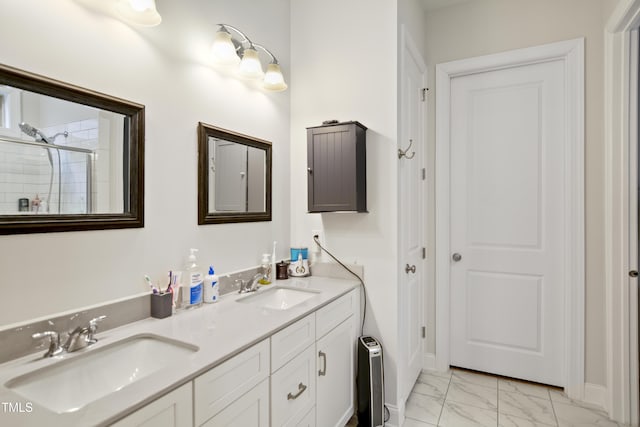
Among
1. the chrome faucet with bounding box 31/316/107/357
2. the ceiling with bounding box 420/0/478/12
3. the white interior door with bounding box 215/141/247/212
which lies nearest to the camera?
the chrome faucet with bounding box 31/316/107/357

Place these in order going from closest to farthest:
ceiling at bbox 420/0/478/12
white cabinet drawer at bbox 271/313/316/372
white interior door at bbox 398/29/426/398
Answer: white cabinet drawer at bbox 271/313/316/372
white interior door at bbox 398/29/426/398
ceiling at bbox 420/0/478/12

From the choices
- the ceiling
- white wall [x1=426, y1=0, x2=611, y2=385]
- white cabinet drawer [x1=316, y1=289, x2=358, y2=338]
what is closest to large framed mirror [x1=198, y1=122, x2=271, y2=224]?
white cabinet drawer [x1=316, y1=289, x2=358, y2=338]

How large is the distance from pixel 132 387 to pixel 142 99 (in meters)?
1.08

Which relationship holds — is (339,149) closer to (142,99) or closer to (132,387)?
(142,99)

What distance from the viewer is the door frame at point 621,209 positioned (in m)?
1.98

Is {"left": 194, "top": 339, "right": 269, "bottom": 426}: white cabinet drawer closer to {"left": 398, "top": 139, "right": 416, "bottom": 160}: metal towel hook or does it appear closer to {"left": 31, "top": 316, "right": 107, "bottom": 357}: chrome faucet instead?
{"left": 31, "top": 316, "right": 107, "bottom": 357}: chrome faucet

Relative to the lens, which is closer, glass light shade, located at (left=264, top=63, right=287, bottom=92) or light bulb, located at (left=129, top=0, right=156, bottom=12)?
light bulb, located at (left=129, top=0, right=156, bottom=12)

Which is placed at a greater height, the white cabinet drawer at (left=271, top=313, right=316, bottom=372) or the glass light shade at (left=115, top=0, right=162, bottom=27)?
the glass light shade at (left=115, top=0, right=162, bottom=27)

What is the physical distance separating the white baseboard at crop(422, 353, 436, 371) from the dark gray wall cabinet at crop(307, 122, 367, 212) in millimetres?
1448

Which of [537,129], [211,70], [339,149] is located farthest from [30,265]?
[537,129]

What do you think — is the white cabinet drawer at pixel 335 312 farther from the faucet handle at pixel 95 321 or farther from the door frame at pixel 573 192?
the door frame at pixel 573 192

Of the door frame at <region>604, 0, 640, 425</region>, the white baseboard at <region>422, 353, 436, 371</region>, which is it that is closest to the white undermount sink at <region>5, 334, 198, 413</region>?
the white baseboard at <region>422, 353, 436, 371</region>

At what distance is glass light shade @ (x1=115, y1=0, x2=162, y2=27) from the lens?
1243 mm

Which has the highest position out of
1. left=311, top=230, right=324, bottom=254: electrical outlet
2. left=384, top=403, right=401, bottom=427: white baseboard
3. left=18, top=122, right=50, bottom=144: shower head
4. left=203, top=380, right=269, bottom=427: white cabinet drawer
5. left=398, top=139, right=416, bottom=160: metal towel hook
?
left=398, top=139, right=416, bottom=160: metal towel hook
